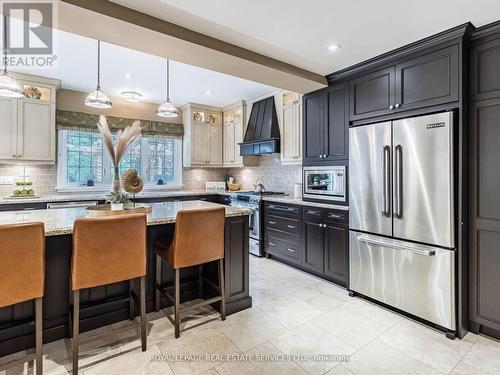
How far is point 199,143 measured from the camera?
5750mm

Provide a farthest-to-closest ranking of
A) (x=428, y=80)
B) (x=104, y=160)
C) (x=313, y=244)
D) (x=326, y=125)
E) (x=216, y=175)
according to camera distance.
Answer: (x=216, y=175), (x=104, y=160), (x=313, y=244), (x=326, y=125), (x=428, y=80)

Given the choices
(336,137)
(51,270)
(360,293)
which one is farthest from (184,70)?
(360,293)

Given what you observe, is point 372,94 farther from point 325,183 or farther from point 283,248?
point 283,248

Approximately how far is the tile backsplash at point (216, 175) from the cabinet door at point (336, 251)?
1504mm

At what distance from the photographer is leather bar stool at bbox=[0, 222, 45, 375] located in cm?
159

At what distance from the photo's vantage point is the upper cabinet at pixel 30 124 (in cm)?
394

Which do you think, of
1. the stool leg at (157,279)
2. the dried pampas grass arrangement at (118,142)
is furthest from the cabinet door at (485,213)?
the dried pampas grass arrangement at (118,142)

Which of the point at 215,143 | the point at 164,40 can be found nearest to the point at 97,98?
the point at 164,40

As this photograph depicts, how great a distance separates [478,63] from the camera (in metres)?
2.31

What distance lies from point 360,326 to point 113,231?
2.23 meters

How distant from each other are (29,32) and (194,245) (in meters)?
2.76

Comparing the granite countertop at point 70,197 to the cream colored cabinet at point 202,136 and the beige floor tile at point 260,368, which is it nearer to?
the cream colored cabinet at point 202,136

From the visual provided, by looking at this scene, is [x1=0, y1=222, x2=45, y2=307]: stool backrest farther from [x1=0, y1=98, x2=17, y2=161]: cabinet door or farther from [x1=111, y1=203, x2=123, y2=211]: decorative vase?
[x1=0, y1=98, x2=17, y2=161]: cabinet door

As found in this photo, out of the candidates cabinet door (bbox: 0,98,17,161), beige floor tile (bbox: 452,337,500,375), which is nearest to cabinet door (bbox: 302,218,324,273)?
beige floor tile (bbox: 452,337,500,375)
